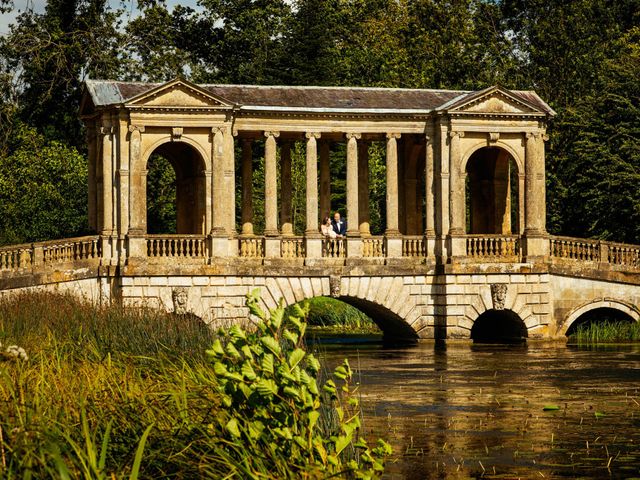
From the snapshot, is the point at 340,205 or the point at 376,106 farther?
the point at 340,205

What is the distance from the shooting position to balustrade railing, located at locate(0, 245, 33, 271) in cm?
3825

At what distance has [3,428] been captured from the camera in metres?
14.0

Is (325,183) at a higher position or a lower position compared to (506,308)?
higher

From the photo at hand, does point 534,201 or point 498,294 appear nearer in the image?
point 498,294

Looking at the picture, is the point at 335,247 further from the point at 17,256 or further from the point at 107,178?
the point at 17,256

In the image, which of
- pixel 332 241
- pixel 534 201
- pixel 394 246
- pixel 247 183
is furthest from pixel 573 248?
pixel 247 183

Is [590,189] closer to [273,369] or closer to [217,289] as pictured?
[217,289]

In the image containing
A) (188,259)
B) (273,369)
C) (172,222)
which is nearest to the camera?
(273,369)

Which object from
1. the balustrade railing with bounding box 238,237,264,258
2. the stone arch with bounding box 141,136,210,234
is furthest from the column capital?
the balustrade railing with bounding box 238,237,264,258

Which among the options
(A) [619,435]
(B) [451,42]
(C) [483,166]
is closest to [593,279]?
(C) [483,166]

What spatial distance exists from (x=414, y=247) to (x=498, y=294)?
9.56 feet

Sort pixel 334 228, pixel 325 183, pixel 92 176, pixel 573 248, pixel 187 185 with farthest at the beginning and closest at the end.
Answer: pixel 187 185 < pixel 325 183 < pixel 334 228 < pixel 92 176 < pixel 573 248

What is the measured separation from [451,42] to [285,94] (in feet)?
96.3

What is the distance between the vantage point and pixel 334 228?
149 ft
